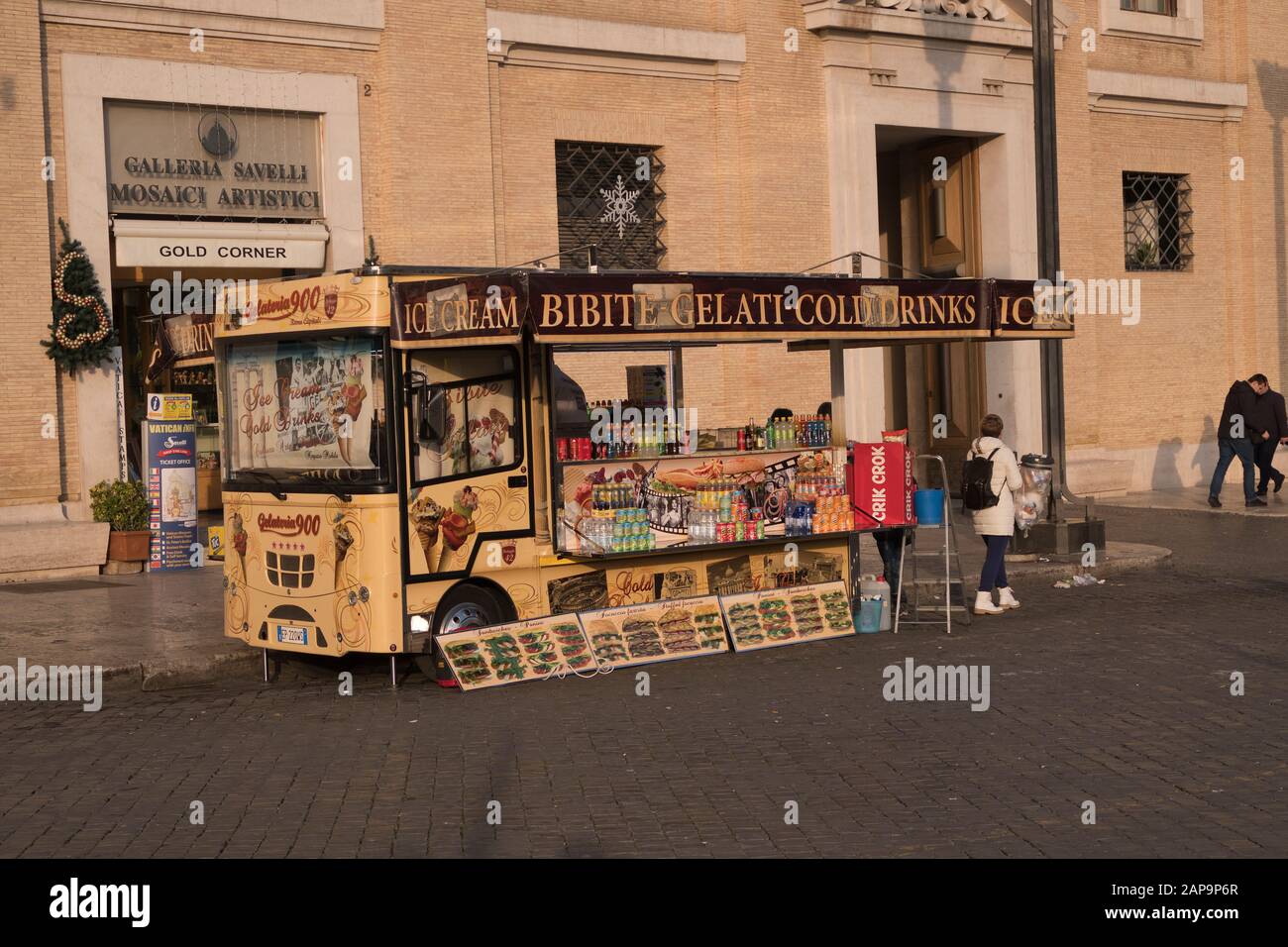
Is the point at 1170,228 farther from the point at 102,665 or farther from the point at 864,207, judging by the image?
the point at 102,665

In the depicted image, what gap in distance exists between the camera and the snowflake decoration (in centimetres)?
2192

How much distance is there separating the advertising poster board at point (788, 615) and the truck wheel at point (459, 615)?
6.13 ft

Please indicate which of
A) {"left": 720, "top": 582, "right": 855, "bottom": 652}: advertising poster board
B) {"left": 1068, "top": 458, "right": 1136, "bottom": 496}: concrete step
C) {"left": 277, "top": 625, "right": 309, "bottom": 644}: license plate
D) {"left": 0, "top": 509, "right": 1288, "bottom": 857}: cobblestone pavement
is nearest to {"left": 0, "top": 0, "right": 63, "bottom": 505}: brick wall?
{"left": 0, "top": 509, "right": 1288, "bottom": 857}: cobblestone pavement

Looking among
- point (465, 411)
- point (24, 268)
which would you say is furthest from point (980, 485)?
point (24, 268)

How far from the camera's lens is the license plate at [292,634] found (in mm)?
11414

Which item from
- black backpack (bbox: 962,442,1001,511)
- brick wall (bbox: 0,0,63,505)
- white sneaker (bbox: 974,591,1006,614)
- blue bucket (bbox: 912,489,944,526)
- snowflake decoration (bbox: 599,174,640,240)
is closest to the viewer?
blue bucket (bbox: 912,489,944,526)

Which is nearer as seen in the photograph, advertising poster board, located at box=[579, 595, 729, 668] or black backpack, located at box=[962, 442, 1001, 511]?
advertising poster board, located at box=[579, 595, 729, 668]

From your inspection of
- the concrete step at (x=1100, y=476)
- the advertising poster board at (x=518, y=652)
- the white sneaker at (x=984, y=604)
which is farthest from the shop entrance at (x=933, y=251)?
the advertising poster board at (x=518, y=652)

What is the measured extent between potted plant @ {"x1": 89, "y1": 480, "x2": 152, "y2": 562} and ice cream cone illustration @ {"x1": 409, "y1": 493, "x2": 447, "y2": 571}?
7485 mm

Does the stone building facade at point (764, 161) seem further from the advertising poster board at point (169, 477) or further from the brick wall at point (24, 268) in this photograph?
the advertising poster board at point (169, 477)

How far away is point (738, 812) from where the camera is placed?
24.1ft

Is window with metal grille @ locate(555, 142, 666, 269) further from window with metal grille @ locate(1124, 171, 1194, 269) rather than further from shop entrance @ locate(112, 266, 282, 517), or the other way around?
window with metal grille @ locate(1124, 171, 1194, 269)

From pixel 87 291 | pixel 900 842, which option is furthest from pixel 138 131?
pixel 900 842

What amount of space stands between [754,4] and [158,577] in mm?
11779
